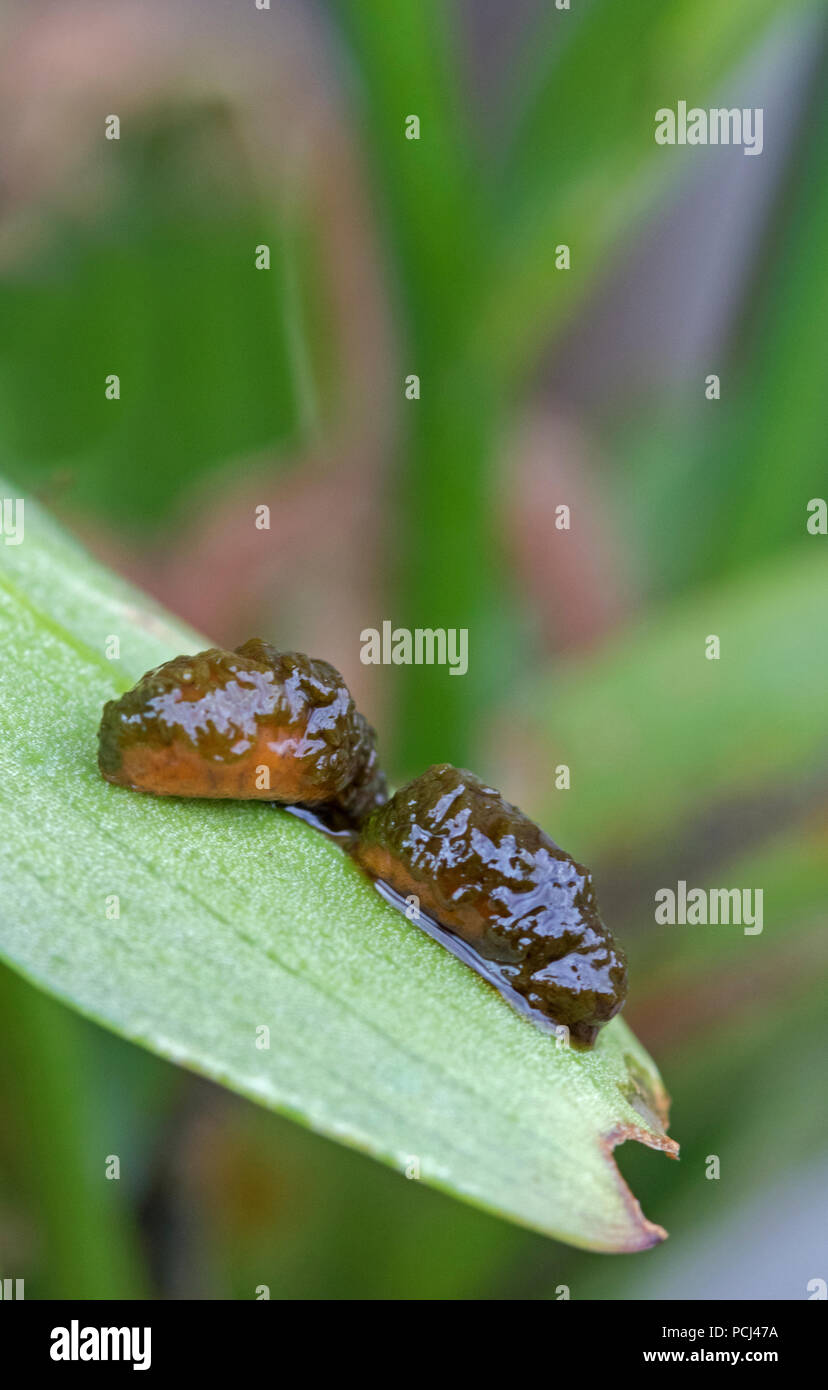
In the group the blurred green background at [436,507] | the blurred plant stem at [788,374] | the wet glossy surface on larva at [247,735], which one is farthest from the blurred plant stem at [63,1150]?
the blurred plant stem at [788,374]

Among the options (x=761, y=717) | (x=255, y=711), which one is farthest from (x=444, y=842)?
(x=761, y=717)

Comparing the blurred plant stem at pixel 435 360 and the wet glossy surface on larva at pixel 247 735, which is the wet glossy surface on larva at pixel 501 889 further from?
the blurred plant stem at pixel 435 360

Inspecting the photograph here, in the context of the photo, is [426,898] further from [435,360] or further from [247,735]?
[435,360]

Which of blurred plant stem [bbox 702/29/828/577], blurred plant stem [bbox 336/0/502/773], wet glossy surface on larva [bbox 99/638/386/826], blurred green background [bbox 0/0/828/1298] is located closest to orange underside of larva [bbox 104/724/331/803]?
wet glossy surface on larva [bbox 99/638/386/826]

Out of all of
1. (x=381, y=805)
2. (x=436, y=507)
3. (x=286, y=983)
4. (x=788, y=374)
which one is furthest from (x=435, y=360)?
(x=286, y=983)

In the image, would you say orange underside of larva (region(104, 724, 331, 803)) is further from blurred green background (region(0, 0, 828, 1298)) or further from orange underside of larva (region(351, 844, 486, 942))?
blurred green background (region(0, 0, 828, 1298))

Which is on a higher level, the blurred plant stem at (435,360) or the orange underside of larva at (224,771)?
the blurred plant stem at (435,360)

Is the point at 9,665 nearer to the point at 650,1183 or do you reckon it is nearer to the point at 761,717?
the point at 761,717
